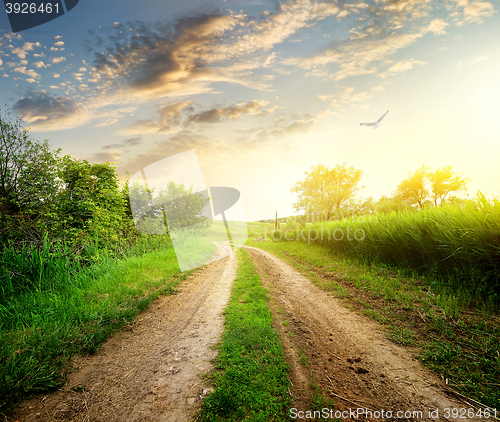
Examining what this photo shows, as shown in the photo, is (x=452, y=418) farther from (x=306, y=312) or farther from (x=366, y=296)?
(x=366, y=296)

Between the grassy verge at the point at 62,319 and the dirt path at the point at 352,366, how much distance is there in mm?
3599

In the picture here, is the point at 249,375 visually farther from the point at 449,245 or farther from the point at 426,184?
the point at 426,184

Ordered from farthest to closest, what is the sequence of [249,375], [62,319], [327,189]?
[327,189] < [62,319] < [249,375]

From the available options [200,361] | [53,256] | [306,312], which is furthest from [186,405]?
[53,256]

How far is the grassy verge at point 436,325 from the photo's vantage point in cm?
283

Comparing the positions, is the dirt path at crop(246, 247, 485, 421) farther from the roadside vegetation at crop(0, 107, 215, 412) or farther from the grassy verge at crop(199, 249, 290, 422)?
the roadside vegetation at crop(0, 107, 215, 412)

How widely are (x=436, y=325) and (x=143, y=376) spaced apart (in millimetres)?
5309

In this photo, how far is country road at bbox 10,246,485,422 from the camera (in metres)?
2.53

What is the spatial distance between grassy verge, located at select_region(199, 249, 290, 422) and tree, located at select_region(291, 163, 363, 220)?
26.7m

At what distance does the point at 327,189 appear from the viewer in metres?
30.1

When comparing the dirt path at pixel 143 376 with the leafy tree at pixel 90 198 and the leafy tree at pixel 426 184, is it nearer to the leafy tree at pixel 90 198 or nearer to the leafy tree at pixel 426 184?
the leafy tree at pixel 90 198

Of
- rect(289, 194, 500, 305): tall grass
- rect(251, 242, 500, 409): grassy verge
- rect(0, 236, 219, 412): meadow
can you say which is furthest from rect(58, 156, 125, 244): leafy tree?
rect(289, 194, 500, 305): tall grass

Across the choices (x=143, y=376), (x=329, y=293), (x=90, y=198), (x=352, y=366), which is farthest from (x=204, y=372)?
(x=90, y=198)

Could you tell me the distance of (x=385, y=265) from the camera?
7.58 meters
